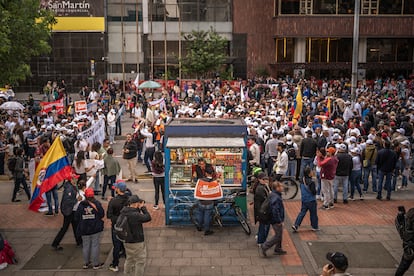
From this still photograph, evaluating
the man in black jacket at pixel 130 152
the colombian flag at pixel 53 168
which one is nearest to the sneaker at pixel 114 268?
the colombian flag at pixel 53 168

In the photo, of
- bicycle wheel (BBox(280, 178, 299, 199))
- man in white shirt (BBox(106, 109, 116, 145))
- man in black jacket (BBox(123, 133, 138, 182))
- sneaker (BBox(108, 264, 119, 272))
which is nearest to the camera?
sneaker (BBox(108, 264, 119, 272))

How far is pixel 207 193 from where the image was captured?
10938mm

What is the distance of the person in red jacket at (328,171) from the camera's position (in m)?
12.5

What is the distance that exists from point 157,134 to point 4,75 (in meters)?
5.62

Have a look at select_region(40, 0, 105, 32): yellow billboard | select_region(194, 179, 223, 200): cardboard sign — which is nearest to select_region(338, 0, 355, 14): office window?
select_region(40, 0, 105, 32): yellow billboard

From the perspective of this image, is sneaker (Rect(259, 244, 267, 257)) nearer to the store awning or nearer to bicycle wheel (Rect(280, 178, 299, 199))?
the store awning

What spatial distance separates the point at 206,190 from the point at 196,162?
107 cm

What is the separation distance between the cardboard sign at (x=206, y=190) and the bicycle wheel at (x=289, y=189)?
3378mm

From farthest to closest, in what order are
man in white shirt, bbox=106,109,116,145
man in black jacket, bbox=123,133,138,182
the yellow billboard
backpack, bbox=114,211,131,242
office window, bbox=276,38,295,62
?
office window, bbox=276,38,295,62, the yellow billboard, man in white shirt, bbox=106,109,116,145, man in black jacket, bbox=123,133,138,182, backpack, bbox=114,211,131,242

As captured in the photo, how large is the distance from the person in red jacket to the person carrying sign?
3.03m

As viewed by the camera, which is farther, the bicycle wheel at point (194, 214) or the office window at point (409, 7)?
the office window at point (409, 7)

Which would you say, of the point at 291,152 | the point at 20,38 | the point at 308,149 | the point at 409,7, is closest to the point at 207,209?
the point at 291,152

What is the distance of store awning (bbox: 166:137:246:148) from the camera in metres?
11.5

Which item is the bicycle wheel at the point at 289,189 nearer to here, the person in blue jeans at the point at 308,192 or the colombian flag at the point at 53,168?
the person in blue jeans at the point at 308,192
